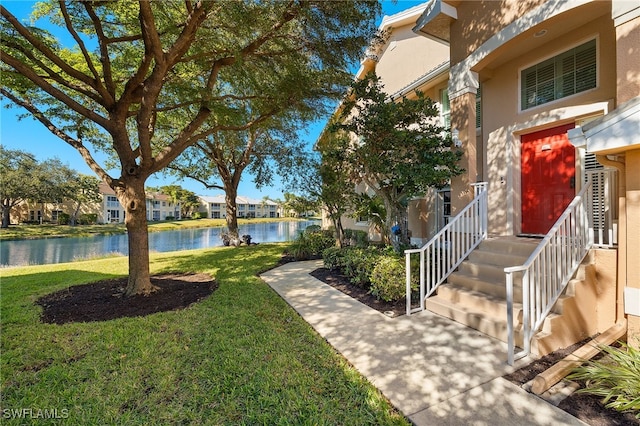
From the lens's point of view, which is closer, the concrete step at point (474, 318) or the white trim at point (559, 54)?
the concrete step at point (474, 318)

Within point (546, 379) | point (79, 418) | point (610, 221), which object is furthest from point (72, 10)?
point (610, 221)

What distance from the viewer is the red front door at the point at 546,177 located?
5.18 m

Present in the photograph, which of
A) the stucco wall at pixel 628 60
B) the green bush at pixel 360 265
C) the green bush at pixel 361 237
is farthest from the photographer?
the green bush at pixel 361 237

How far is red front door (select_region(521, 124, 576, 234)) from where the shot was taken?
5.18m

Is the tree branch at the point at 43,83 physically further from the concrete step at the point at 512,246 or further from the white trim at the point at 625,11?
the white trim at the point at 625,11

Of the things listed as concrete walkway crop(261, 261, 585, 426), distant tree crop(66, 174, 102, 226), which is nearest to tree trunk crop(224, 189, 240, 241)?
concrete walkway crop(261, 261, 585, 426)

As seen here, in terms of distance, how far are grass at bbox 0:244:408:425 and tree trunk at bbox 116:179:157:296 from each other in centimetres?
136

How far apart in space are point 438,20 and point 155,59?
591cm

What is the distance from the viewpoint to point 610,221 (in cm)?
381

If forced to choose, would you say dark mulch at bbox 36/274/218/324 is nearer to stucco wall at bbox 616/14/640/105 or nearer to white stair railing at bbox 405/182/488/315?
white stair railing at bbox 405/182/488/315

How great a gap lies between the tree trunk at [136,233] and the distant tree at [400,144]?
4.37 metres

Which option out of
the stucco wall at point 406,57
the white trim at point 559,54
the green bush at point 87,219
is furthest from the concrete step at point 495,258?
the green bush at point 87,219

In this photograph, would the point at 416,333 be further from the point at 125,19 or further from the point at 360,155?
the point at 125,19

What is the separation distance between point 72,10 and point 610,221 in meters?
9.95
